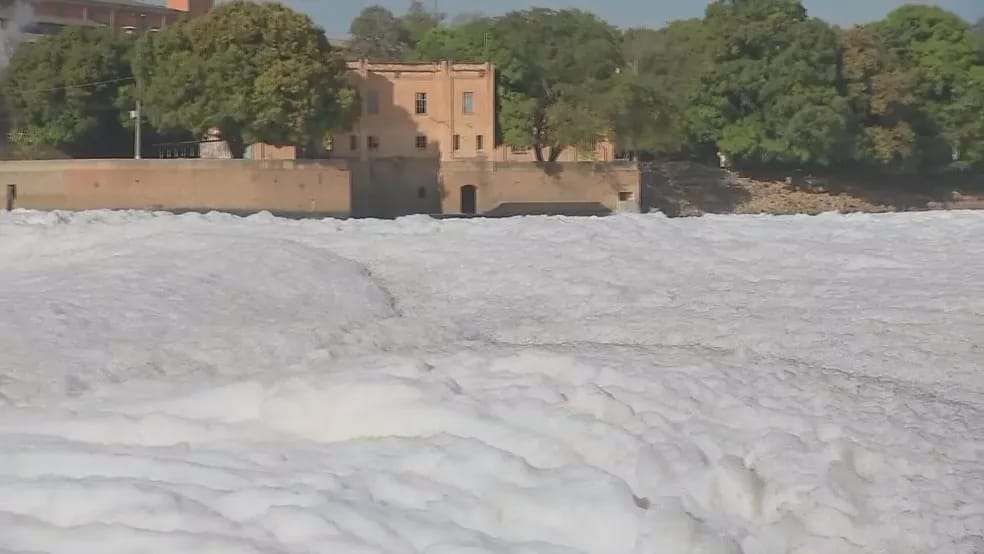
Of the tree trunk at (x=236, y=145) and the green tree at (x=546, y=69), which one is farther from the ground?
the green tree at (x=546, y=69)

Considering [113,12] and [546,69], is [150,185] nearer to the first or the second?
[546,69]

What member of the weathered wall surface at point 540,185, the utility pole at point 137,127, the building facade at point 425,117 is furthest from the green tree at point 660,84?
the utility pole at point 137,127

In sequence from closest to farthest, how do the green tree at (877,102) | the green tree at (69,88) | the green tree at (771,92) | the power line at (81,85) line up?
the power line at (81,85) → the green tree at (69,88) → the green tree at (771,92) → the green tree at (877,102)

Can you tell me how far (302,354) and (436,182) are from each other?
46.0 metres

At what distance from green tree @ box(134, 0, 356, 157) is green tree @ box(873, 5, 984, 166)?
92.0 ft

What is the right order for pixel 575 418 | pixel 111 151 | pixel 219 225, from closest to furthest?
pixel 575 418 → pixel 219 225 → pixel 111 151

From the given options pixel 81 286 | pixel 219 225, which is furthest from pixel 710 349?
pixel 219 225

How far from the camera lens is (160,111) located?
144 feet

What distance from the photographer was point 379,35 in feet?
257

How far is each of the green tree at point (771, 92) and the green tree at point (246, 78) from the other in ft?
58.2

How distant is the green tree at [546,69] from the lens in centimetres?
5072

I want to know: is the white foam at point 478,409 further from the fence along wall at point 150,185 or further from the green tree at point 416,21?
the green tree at point 416,21

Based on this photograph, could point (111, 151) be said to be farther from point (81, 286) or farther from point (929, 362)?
point (929, 362)

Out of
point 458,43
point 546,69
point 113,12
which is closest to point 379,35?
point 113,12
